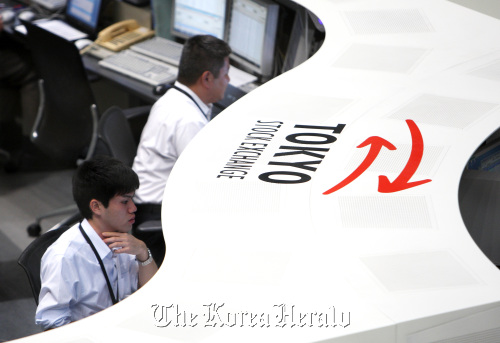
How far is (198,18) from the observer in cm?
461

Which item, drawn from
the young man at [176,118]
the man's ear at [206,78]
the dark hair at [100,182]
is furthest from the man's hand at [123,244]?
the man's ear at [206,78]

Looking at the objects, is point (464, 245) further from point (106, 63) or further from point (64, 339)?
point (106, 63)

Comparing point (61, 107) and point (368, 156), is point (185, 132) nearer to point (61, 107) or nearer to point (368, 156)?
point (368, 156)

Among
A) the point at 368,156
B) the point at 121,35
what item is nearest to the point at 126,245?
the point at 368,156

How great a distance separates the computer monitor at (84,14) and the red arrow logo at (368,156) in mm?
2932

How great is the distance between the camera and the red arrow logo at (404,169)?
2330mm

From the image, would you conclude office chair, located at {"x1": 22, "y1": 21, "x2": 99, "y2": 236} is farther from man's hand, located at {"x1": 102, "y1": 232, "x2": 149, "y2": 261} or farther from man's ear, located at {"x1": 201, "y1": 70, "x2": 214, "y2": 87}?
man's hand, located at {"x1": 102, "y1": 232, "x2": 149, "y2": 261}

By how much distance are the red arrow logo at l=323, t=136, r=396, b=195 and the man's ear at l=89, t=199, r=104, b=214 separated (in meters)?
0.73

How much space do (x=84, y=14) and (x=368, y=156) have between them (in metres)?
3.15

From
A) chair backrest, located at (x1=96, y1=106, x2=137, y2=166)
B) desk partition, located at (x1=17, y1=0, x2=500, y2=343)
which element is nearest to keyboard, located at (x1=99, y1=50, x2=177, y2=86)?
chair backrest, located at (x1=96, y1=106, x2=137, y2=166)

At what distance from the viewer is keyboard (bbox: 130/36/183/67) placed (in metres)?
4.54

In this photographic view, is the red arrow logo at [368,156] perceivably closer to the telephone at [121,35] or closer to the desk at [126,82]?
the desk at [126,82]

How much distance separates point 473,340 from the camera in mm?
1870

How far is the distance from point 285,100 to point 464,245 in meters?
1.06
